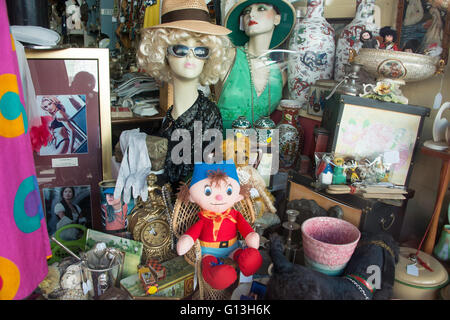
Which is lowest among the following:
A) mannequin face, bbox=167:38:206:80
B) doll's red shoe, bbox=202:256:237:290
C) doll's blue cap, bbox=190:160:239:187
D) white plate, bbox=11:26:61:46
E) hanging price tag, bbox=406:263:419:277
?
hanging price tag, bbox=406:263:419:277

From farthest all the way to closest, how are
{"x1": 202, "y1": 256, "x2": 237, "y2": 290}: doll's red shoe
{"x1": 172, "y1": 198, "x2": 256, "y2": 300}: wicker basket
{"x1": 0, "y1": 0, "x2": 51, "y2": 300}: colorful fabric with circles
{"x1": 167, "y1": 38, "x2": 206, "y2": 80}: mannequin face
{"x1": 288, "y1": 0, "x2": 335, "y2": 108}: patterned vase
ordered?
{"x1": 288, "y1": 0, "x2": 335, "y2": 108}: patterned vase → {"x1": 167, "y1": 38, "x2": 206, "y2": 80}: mannequin face → {"x1": 172, "y1": 198, "x2": 256, "y2": 300}: wicker basket → {"x1": 202, "y1": 256, "x2": 237, "y2": 290}: doll's red shoe → {"x1": 0, "y1": 0, "x2": 51, "y2": 300}: colorful fabric with circles

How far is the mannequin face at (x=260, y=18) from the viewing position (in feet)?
5.17

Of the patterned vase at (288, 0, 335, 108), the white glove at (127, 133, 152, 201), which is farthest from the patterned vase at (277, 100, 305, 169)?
the white glove at (127, 133, 152, 201)

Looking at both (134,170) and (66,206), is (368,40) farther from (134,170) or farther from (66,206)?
(66,206)

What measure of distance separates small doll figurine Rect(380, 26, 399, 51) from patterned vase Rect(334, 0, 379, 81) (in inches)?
2.1

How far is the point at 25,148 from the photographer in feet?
2.95

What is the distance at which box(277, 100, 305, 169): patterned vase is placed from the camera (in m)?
1.53

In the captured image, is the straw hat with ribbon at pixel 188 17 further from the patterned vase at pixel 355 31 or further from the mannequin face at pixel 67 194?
the mannequin face at pixel 67 194

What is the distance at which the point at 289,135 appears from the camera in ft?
5.01

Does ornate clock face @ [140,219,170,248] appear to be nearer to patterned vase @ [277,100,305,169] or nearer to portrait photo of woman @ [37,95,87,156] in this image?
portrait photo of woman @ [37,95,87,156]
